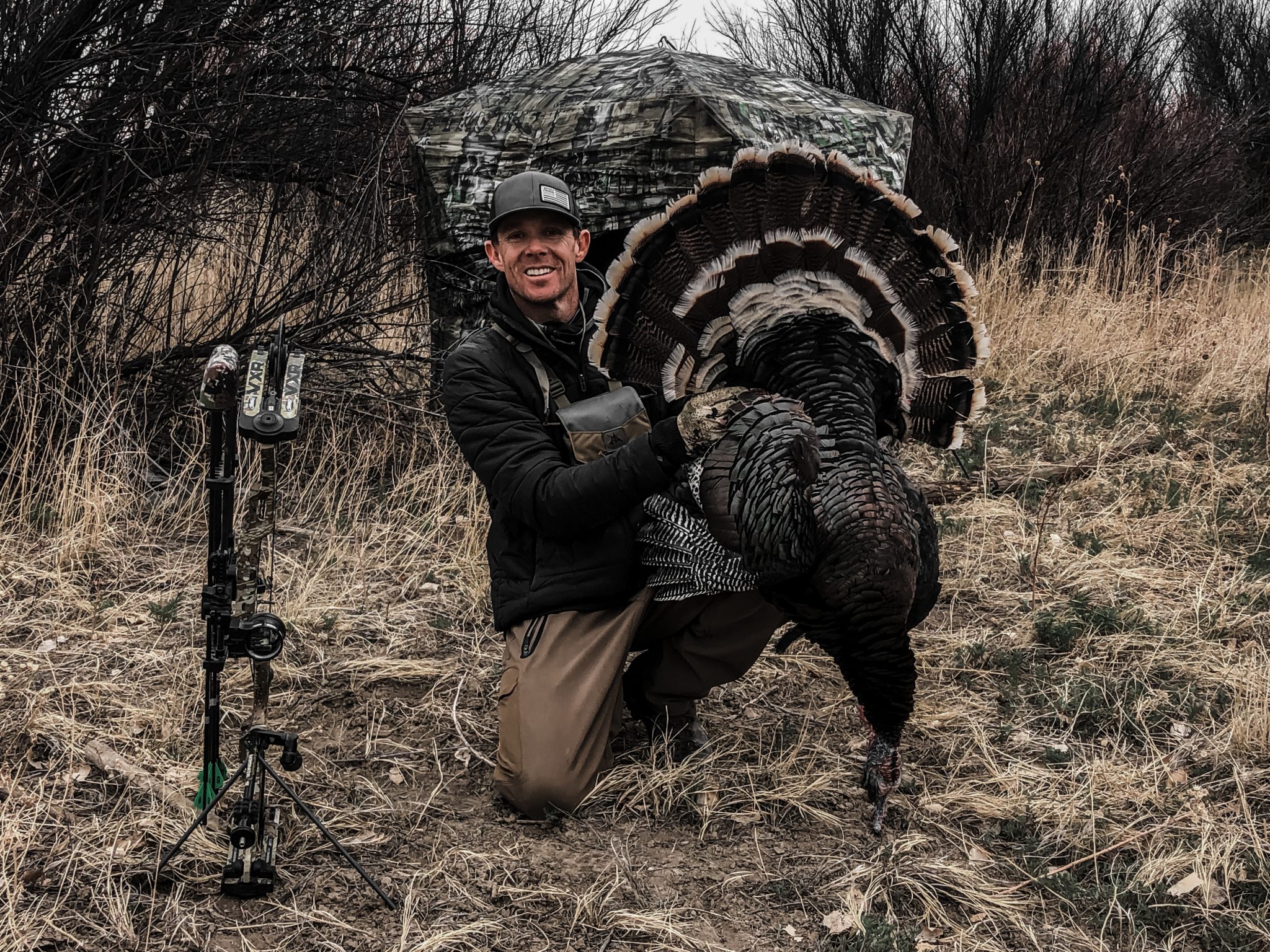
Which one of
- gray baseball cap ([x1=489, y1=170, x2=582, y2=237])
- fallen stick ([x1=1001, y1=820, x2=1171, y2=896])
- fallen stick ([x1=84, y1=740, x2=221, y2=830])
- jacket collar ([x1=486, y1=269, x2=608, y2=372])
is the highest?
gray baseball cap ([x1=489, y1=170, x2=582, y2=237])

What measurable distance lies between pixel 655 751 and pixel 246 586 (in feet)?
4.38

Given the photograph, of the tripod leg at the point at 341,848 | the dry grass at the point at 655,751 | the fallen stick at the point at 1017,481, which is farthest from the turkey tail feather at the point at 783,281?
the fallen stick at the point at 1017,481

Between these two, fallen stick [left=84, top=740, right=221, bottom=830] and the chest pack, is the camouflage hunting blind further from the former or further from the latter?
fallen stick [left=84, top=740, right=221, bottom=830]

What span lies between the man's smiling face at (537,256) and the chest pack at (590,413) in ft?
0.45

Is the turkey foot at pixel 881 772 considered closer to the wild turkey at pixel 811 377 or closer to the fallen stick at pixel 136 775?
the wild turkey at pixel 811 377

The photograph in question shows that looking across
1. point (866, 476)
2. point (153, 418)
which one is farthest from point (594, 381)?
point (153, 418)

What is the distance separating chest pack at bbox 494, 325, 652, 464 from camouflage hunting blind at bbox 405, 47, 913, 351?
4.30ft

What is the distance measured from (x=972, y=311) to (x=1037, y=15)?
890 centimetres

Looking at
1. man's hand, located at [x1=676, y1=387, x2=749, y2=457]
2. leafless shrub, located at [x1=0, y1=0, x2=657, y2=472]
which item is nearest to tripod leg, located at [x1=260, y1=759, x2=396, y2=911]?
man's hand, located at [x1=676, y1=387, x2=749, y2=457]

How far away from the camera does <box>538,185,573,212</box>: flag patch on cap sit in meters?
2.96

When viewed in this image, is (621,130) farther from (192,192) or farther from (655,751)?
(655,751)

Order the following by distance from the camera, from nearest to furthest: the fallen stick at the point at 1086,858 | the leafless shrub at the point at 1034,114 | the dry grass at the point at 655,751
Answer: the dry grass at the point at 655,751
the fallen stick at the point at 1086,858
the leafless shrub at the point at 1034,114

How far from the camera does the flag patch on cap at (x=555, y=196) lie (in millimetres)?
2961

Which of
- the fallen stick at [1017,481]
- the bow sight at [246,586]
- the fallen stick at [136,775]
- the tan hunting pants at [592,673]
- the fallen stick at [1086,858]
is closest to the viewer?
the bow sight at [246,586]
